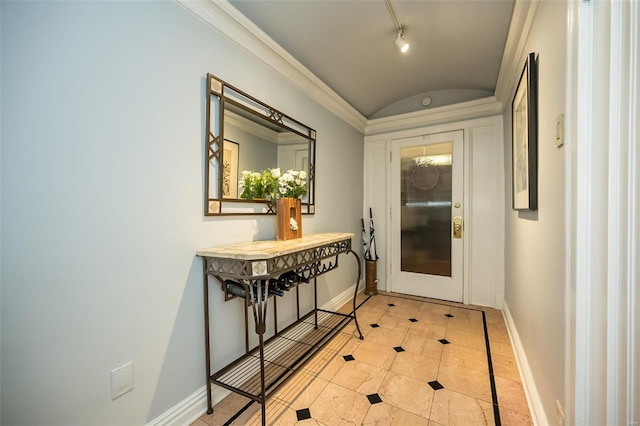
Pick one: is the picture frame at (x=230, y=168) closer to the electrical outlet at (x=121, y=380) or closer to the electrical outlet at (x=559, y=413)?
the electrical outlet at (x=121, y=380)

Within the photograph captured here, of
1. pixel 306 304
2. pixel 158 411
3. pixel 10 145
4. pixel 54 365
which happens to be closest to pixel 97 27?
pixel 10 145

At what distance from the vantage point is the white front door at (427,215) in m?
3.30

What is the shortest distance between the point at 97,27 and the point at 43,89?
0.37 metres

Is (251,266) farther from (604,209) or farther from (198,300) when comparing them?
(604,209)

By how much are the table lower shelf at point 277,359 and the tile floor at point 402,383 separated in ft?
0.44

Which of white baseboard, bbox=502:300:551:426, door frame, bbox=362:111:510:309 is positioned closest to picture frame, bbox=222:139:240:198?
white baseboard, bbox=502:300:551:426

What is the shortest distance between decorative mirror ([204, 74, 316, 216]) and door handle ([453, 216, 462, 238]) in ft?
7.03

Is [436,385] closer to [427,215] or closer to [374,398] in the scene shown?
[374,398]

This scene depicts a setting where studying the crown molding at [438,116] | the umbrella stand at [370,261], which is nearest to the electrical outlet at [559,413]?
the umbrella stand at [370,261]

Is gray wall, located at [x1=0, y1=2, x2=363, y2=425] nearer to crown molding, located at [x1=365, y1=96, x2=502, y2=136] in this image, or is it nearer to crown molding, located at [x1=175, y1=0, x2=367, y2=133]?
crown molding, located at [x1=175, y1=0, x2=367, y2=133]

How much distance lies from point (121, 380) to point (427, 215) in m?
3.31

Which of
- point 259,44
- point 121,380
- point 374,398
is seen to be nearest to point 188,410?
point 121,380

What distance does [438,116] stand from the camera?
3.37 m

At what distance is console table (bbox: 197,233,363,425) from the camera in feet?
4.58
